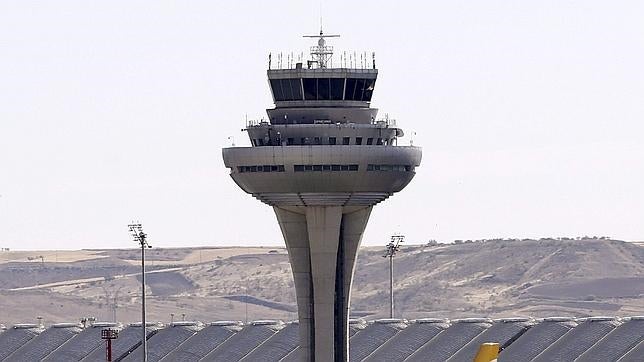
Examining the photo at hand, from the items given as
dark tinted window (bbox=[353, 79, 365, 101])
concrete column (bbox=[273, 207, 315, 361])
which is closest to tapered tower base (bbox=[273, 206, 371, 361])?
concrete column (bbox=[273, 207, 315, 361])

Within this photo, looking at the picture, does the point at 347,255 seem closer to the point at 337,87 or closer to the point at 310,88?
the point at 337,87

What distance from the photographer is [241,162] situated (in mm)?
165875

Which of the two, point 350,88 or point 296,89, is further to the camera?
point 350,88

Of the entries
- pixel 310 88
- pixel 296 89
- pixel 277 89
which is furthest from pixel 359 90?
pixel 277 89

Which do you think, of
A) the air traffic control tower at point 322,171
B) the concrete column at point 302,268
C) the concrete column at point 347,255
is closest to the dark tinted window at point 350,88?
the air traffic control tower at point 322,171

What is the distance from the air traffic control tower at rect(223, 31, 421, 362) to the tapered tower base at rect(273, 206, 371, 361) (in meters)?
0.08

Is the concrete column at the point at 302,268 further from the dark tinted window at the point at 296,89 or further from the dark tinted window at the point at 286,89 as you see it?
the dark tinted window at the point at 296,89

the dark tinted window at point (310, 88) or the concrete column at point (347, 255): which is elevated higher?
the dark tinted window at point (310, 88)

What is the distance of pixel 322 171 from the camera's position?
163 meters

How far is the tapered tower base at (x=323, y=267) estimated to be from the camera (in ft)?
544

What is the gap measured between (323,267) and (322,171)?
854 cm

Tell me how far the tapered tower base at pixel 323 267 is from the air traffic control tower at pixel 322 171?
3.3 inches

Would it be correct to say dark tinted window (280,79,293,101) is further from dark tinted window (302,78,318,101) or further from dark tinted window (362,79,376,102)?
dark tinted window (362,79,376,102)

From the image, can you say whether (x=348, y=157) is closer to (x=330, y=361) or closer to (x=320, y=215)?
(x=320, y=215)
